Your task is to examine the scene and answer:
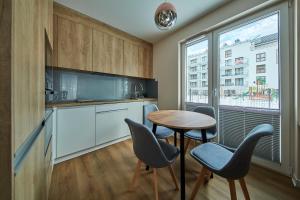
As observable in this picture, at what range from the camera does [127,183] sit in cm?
174

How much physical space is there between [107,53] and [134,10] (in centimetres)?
103

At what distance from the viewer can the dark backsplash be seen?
8.71ft

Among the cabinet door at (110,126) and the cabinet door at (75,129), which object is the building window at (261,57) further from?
the cabinet door at (75,129)

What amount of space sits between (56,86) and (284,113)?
3.60m

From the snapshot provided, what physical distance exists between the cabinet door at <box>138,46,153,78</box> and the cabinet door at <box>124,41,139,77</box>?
0.14 meters

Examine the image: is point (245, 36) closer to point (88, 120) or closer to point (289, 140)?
point (289, 140)

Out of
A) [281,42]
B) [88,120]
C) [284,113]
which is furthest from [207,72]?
[88,120]

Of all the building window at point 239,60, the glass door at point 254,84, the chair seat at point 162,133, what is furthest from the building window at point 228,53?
the chair seat at point 162,133

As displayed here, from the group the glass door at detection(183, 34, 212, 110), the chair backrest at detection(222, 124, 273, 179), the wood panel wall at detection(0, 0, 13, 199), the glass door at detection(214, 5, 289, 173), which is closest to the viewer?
the wood panel wall at detection(0, 0, 13, 199)

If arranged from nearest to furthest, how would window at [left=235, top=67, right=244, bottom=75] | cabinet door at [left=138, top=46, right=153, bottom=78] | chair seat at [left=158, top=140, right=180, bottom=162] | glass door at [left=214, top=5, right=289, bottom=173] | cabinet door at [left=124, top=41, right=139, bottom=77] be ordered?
chair seat at [left=158, top=140, right=180, bottom=162]
glass door at [left=214, top=5, right=289, bottom=173]
window at [left=235, top=67, right=244, bottom=75]
cabinet door at [left=124, top=41, right=139, bottom=77]
cabinet door at [left=138, top=46, right=153, bottom=78]

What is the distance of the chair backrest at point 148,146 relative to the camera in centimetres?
123

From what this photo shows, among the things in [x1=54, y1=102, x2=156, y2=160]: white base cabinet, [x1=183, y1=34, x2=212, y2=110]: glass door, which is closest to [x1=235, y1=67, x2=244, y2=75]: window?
[x1=183, y1=34, x2=212, y2=110]: glass door

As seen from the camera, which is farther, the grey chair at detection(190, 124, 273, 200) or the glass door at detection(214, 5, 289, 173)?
the glass door at detection(214, 5, 289, 173)

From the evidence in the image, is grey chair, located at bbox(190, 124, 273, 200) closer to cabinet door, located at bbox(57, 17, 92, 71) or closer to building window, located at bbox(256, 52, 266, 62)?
building window, located at bbox(256, 52, 266, 62)
